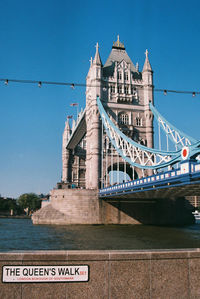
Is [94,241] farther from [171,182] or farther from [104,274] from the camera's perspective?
[104,274]

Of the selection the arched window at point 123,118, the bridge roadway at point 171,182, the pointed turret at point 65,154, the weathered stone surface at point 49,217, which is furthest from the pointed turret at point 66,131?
the bridge roadway at point 171,182

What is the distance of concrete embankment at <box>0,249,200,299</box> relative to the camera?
5.39m

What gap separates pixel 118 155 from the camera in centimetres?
4834

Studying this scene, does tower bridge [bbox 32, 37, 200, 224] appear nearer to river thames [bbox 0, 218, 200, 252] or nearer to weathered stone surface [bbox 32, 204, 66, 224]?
weathered stone surface [bbox 32, 204, 66, 224]

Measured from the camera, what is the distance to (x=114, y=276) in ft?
18.4

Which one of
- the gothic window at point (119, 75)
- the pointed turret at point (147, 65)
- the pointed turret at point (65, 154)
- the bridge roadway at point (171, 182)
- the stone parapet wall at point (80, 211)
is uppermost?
the pointed turret at point (147, 65)

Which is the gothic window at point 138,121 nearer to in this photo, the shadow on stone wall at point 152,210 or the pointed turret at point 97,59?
the pointed turret at point 97,59

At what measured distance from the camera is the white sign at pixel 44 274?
5.38m

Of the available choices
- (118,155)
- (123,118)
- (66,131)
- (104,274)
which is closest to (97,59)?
(123,118)

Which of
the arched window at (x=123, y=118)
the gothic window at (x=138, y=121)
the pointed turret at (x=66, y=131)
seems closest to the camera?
the arched window at (x=123, y=118)

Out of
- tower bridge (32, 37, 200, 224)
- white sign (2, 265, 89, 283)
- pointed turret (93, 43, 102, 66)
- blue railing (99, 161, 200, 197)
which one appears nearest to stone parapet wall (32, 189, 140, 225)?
tower bridge (32, 37, 200, 224)

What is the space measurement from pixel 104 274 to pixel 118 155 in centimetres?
4286

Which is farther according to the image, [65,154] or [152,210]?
[65,154]

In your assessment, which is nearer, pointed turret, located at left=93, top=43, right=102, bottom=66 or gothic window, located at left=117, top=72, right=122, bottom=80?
pointed turret, located at left=93, top=43, right=102, bottom=66
